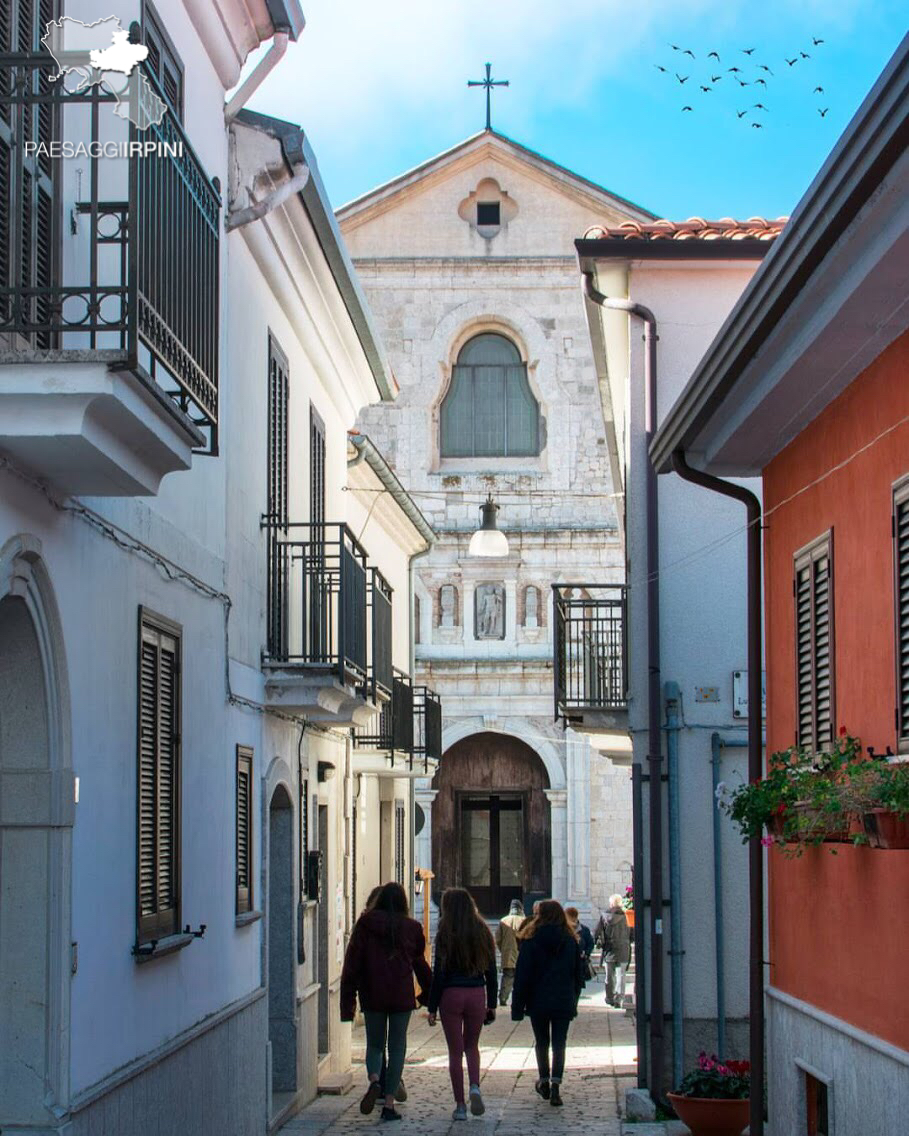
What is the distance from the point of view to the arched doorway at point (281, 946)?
14.7 meters

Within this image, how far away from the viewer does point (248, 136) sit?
12.6 metres

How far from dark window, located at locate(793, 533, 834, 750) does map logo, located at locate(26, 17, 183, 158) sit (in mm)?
3643

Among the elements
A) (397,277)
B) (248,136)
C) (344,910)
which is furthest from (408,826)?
(248,136)

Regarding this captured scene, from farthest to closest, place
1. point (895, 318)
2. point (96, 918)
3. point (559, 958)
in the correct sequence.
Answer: point (559, 958)
point (96, 918)
point (895, 318)

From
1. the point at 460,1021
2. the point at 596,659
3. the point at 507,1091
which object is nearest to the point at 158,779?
the point at 460,1021

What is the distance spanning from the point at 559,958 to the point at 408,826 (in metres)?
13.1

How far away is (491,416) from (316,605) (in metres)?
21.1

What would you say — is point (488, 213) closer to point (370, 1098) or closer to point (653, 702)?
point (653, 702)

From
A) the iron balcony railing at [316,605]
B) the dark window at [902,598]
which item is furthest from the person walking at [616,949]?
the dark window at [902,598]

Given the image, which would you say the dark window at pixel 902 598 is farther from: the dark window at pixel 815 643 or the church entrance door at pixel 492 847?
the church entrance door at pixel 492 847

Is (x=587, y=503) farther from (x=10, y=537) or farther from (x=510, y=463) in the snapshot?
(x=10, y=537)

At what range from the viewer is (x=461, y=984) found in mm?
13680

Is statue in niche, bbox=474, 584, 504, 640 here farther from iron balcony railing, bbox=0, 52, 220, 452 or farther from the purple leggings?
iron balcony railing, bbox=0, 52, 220, 452

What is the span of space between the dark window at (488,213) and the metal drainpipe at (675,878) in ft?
75.6
